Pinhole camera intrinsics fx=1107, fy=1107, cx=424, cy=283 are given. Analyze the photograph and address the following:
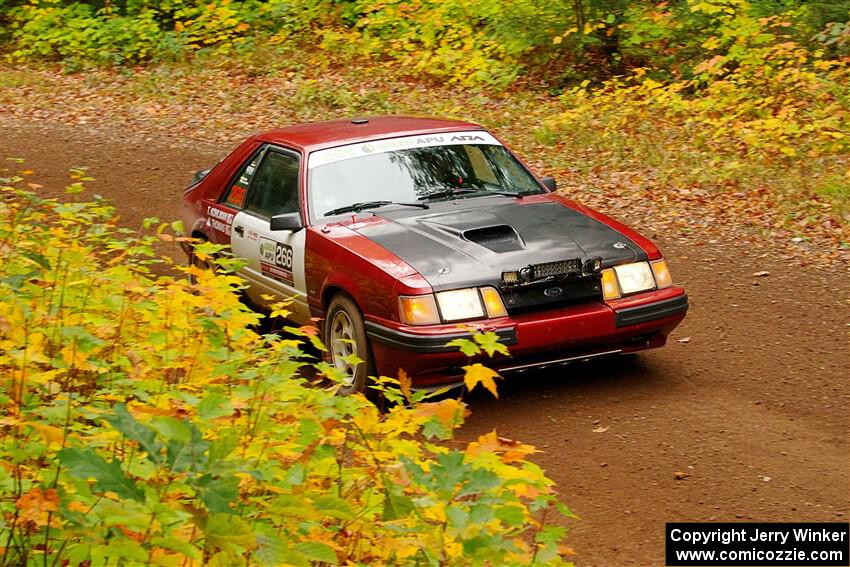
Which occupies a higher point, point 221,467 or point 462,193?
point 221,467

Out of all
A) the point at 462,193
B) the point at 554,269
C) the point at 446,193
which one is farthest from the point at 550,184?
the point at 554,269

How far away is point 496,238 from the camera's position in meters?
6.63

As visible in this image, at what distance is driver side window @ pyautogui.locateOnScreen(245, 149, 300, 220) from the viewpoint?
7.62 meters

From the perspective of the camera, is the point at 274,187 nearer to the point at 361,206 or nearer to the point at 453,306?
the point at 361,206

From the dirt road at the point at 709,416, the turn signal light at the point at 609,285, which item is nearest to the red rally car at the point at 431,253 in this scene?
the turn signal light at the point at 609,285

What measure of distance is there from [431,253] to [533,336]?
0.78m

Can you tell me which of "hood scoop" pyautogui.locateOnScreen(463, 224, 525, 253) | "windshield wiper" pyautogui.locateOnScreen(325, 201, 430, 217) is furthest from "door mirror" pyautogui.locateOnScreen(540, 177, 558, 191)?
"hood scoop" pyautogui.locateOnScreen(463, 224, 525, 253)

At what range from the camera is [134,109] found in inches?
723

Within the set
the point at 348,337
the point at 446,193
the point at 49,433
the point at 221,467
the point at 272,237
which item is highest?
the point at 221,467

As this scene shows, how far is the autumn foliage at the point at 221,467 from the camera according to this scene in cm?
263

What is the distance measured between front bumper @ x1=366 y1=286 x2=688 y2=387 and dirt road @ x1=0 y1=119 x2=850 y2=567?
1.06ft

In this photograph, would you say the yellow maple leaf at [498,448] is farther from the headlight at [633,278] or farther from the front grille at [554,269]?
the headlight at [633,278]

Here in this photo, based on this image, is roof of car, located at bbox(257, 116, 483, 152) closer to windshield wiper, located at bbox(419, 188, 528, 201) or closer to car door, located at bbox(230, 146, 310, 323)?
car door, located at bbox(230, 146, 310, 323)

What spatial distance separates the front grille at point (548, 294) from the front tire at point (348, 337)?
905mm
